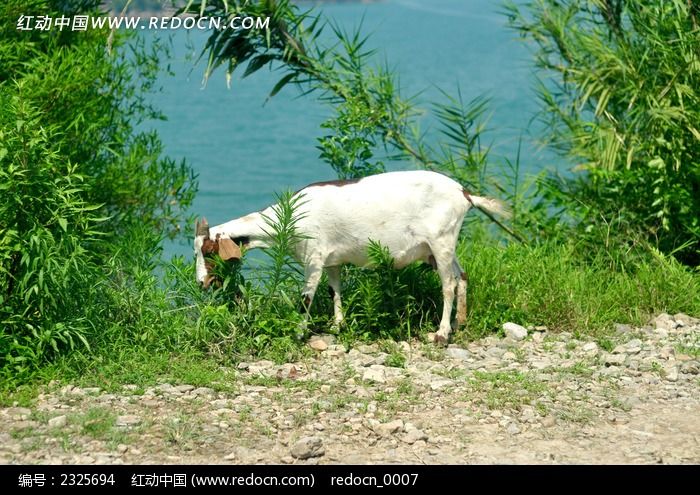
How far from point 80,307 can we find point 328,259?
5.81ft

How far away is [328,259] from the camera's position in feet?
25.8

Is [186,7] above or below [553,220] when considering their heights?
above

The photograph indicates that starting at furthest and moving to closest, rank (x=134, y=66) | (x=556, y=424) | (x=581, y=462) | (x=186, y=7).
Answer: (x=134, y=66) → (x=186, y=7) → (x=556, y=424) → (x=581, y=462)

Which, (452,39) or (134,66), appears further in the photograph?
(452,39)

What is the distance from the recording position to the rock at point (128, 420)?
627 cm

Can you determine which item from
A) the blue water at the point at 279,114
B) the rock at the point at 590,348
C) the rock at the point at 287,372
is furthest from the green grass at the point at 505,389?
the blue water at the point at 279,114

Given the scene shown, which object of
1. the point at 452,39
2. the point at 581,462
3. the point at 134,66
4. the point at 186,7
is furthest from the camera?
the point at 452,39

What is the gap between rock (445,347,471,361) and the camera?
25.0ft

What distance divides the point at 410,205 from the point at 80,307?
2.38 metres

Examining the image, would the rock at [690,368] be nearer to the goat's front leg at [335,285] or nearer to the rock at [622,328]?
the rock at [622,328]

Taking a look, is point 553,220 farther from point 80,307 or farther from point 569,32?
point 80,307

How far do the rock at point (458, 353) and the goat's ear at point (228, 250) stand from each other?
5.34ft

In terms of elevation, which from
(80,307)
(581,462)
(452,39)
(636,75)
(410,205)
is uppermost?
(452,39)

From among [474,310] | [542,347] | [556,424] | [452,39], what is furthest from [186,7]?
[452,39]
